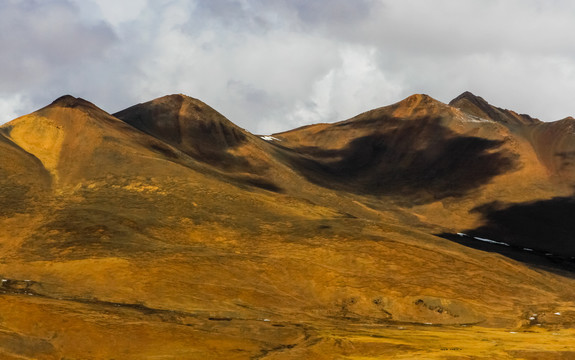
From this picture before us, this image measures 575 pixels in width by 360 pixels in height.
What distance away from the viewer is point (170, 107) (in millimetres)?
137250

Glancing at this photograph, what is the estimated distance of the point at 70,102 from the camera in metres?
107

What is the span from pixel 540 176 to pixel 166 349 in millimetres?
109727

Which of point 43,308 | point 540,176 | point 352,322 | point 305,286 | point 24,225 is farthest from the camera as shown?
point 540,176

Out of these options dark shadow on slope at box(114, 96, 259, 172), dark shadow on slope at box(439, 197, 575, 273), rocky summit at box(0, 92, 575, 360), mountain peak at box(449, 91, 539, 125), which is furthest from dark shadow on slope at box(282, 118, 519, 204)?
mountain peak at box(449, 91, 539, 125)

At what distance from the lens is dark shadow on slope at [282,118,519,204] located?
5231 inches

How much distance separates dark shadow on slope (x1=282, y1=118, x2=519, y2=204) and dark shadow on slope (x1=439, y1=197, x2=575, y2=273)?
12.9 metres

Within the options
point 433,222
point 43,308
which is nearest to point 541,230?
point 433,222

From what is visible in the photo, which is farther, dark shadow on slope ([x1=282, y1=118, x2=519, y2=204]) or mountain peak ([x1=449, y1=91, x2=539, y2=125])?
mountain peak ([x1=449, y1=91, x2=539, y2=125])

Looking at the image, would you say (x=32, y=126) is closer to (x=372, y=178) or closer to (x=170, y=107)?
(x=170, y=107)

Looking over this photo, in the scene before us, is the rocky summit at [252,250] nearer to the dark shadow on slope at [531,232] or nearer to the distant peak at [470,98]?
the dark shadow on slope at [531,232]

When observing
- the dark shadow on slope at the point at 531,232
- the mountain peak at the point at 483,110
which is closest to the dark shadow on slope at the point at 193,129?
the dark shadow on slope at the point at 531,232

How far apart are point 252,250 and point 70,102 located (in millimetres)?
53389

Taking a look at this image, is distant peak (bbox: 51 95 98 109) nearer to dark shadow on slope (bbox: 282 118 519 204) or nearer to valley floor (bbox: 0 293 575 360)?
dark shadow on slope (bbox: 282 118 519 204)

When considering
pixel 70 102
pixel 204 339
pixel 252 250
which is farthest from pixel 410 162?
pixel 204 339
